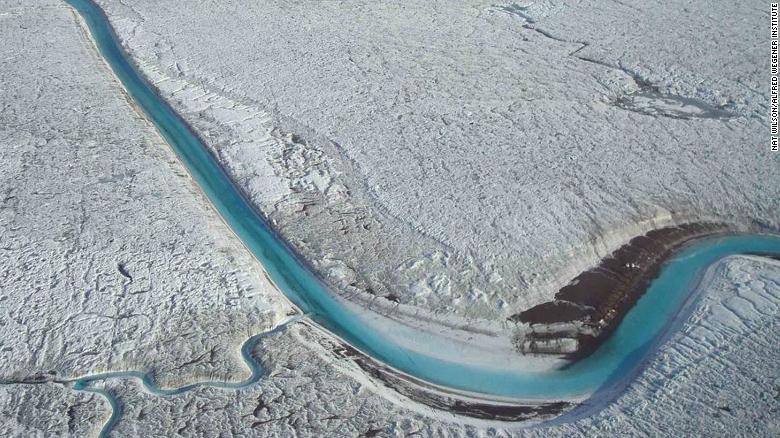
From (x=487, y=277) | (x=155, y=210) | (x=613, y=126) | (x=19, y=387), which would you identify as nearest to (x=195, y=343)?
(x=19, y=387)

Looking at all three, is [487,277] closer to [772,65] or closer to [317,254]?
[317,254]

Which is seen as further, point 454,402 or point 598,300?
point 598,300

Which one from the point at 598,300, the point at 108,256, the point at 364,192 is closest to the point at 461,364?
the point at 598,300

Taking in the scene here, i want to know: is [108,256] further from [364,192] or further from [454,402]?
[454,402]

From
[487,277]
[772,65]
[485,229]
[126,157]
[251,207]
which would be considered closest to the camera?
[487,277]

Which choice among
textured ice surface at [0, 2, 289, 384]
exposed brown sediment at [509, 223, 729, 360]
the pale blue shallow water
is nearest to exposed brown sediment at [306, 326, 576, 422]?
the pale blue shallow water

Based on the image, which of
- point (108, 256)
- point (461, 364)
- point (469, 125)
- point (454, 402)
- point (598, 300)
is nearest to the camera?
point (454, 402)
